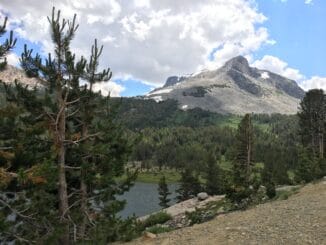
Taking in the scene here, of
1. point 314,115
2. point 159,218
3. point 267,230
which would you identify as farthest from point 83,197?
point 314,115

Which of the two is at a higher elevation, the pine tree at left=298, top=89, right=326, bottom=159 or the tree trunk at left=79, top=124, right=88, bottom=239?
the pine tree at left=298, top=89, right=326, bottom=159

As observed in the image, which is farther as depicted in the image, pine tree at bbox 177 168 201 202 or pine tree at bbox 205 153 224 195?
pine tree at bbox 177 168 201 202

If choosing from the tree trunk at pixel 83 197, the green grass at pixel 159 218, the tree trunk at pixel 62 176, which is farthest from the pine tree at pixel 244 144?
the tree trunk at pixel 62 176

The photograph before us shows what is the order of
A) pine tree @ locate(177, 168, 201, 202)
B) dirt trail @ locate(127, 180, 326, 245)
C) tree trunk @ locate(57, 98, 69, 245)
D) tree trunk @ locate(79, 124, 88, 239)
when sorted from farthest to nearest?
pine tree @ locate(177, 168, 201, 202)
tree trunk @ locate(79, 124, 88, 239)
tree trunk @ locate(57, 98, 69, 245)
dirt trail @ locate(127, 180, 326, 245)

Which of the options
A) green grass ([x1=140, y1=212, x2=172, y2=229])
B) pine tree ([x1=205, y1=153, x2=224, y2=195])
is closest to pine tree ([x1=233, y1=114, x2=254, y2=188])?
green grass ([x1=140, y1=212, x2=172, y2=229])

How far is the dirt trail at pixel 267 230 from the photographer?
18.3m

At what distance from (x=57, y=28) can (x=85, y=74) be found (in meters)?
3.27

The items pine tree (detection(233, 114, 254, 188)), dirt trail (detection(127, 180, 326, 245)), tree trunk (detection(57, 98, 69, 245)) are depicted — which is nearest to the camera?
dirt trail (detection(127, 180, 326, 245))

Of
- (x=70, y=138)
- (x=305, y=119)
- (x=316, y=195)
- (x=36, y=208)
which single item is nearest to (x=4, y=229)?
(x=36, y=208)

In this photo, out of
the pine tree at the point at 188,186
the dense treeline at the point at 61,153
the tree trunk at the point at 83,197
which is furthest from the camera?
the pine tree at the point at 188,186

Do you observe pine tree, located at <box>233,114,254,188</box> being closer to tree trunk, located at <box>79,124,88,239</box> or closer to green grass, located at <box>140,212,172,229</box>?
green grass, located at <box>140,212,172,229</box>

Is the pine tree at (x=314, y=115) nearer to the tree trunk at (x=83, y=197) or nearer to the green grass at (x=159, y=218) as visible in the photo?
the green grass at (x=159, y=218)

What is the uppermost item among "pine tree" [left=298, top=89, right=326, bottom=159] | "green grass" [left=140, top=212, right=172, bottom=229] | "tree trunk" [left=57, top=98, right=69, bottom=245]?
"pine tree" [left=298, top=89, right=326, bottom=159]

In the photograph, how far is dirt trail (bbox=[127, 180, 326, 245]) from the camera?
18.3 meters
